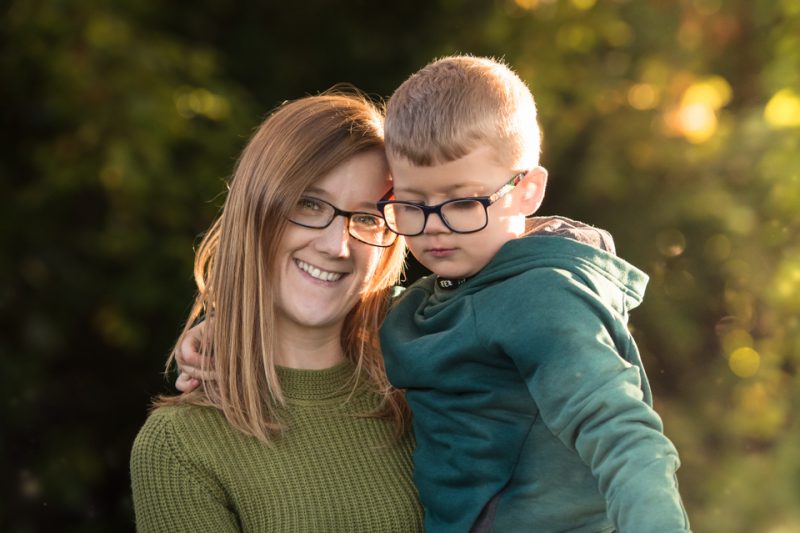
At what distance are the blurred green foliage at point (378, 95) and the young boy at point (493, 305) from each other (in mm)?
2431

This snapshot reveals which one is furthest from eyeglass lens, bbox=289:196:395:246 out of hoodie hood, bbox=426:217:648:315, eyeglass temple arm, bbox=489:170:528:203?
eyeglass temple arm, bbox=489:170:528:203

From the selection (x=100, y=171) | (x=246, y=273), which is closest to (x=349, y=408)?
(x=246, y=273)

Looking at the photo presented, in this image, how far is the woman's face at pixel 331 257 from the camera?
92.5 inches

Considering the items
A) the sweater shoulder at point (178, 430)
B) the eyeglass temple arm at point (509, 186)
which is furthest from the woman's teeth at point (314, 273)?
the eyeglass temple arm at point (509, 186)

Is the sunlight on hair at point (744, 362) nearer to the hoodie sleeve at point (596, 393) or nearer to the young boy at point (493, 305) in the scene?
the young boy at point (493, 305)

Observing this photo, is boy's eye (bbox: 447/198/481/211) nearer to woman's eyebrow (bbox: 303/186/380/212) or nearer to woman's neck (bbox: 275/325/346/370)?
woman's eyebrow (bbox: 303/186/380/212)

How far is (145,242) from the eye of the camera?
4938mm

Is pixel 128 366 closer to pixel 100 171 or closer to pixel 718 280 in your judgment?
pixel 100 171

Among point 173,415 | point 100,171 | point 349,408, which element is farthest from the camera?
point 100,171

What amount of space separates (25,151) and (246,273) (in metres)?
2.89

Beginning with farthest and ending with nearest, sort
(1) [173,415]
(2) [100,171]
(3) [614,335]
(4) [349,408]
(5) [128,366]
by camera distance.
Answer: (5) [128,366]
(2) [100,171]
(4) [349,408]
(1) [173,415]
(3) [614,335]

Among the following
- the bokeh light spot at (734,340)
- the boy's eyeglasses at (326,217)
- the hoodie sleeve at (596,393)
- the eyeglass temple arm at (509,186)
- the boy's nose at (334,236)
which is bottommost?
the bokeh light spot at (734,340)

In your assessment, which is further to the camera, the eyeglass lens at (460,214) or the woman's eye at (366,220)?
the woman's eye at (366,220)

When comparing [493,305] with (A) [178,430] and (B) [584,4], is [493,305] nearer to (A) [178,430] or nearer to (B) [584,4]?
(A) [178,430]
